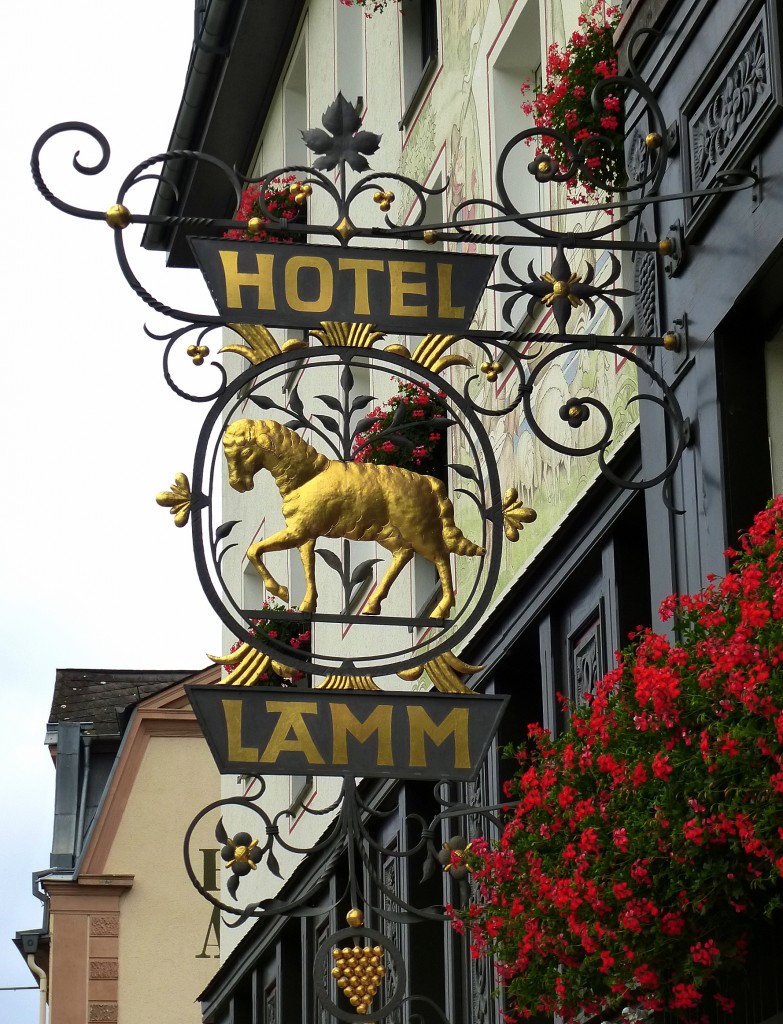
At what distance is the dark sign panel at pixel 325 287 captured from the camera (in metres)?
6.87

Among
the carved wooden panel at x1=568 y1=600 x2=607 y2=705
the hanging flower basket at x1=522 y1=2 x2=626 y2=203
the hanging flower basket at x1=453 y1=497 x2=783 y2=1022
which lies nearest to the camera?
the hanging flower basket at x1=453 y1=497 x2=783 y2=1022

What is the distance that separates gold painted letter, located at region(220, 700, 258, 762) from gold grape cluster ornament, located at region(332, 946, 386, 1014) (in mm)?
694

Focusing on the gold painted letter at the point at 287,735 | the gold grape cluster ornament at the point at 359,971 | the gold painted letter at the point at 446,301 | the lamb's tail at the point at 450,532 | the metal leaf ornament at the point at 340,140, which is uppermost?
the metal leaf ornament at the point at 340,140

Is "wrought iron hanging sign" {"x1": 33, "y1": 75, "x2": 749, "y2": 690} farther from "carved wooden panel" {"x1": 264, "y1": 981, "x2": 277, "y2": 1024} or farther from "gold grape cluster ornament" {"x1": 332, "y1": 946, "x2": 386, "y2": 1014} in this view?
"carved wooden panel" {"x1": 264, "y1": 981, "x2": 277, "y2": 1024}

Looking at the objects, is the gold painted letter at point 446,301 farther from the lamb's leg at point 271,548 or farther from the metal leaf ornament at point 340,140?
the lamb's leg at point 271,548

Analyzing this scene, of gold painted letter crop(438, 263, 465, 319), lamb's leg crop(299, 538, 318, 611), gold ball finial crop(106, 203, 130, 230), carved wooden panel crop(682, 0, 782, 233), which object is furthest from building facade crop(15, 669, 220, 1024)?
gold ball finial crop(106, 203, 130, 230)

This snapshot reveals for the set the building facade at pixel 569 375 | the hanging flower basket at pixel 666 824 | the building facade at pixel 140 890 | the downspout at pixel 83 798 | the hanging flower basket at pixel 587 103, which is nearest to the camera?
the hanging flower basket at pixel 666 824

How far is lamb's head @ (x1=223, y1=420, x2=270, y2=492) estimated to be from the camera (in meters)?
7.27

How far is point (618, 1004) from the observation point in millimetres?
5945

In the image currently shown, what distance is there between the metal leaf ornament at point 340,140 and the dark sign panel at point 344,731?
1.81 meters

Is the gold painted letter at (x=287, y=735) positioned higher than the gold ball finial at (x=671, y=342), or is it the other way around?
the gold ball finial at (x=671, y=342)

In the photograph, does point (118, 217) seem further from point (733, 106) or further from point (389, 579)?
point (733, 106)

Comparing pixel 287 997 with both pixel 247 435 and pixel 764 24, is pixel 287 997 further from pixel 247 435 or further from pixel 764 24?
pixel 764 24

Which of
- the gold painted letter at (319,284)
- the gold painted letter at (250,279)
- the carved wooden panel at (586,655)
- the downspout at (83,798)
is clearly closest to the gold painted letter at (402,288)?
the gold painted letter at (319,284)
